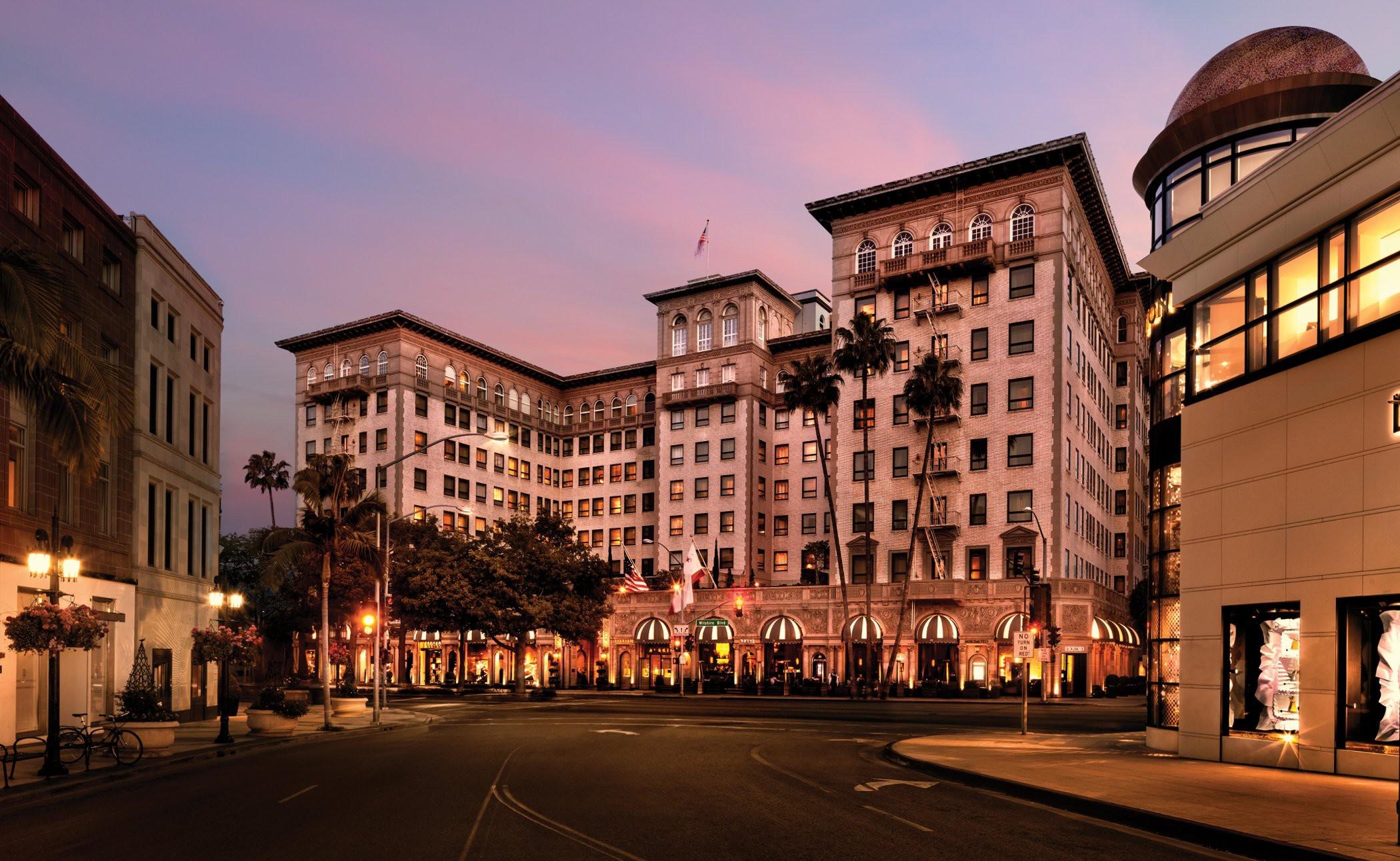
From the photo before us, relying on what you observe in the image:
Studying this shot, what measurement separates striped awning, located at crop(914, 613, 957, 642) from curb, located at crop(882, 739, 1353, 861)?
168 ft

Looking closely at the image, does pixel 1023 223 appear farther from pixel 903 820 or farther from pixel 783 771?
pixel 903 820

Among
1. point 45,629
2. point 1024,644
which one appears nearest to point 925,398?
point 1024,644

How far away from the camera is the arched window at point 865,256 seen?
259 ft

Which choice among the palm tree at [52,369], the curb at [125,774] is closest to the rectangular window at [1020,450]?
the curb at [125,774]

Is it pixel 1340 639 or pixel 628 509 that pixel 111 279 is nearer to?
pixel 1340 639

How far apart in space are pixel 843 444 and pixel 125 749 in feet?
197

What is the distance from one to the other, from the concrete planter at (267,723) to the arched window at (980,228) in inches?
2130

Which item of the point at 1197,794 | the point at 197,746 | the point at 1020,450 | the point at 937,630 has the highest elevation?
the point at 1020,450

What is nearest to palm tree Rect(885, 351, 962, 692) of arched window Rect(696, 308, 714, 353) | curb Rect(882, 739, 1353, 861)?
arched window Rect(696, 308, 714, 353)

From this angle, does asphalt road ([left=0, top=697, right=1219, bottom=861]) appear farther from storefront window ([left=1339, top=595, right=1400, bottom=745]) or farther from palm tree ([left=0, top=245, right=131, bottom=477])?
storefront window ([left=1339, top=595, right=1400, bottom=745])

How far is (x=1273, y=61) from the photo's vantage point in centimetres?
2791

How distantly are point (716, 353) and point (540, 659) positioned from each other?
29.8 meters

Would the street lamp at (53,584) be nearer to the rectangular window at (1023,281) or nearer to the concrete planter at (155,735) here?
the concrete planter at (155,735)

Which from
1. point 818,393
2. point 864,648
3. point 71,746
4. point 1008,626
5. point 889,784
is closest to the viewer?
point 889,784
